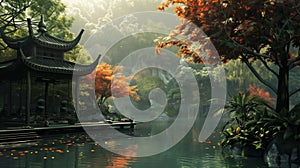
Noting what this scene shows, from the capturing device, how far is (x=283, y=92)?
544 inches

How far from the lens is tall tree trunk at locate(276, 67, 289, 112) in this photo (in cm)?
1367

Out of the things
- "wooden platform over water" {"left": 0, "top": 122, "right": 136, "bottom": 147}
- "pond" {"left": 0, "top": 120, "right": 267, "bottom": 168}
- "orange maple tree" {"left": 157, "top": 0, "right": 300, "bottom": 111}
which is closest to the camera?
"pond" {"left": 0, "top": 120, "right": 267, "bottom": 168}

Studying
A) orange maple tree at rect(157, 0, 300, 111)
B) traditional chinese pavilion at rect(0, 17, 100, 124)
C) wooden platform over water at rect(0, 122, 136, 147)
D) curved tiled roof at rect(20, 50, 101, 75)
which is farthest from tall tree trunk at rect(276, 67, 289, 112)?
curved tiled roof at rect(20, 50, 101, 75)

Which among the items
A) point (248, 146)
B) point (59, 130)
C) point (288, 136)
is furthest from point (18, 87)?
point (288, 136)

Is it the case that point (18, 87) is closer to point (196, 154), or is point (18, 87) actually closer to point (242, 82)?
point (196, 154)

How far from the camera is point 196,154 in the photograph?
1357cm

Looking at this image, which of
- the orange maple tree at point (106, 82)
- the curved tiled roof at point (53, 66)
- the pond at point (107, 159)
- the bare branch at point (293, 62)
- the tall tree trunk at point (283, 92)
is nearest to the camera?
the pond at point (107, 159)

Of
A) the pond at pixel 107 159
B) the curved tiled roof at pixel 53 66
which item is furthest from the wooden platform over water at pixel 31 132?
the curved tiled roof at pixel 53 66

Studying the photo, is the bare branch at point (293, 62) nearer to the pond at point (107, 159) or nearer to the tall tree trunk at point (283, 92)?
the tall tree trunk at point (283, 92)

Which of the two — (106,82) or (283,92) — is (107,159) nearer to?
(283,92)

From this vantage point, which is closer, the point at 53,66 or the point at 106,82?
the point at 53,66

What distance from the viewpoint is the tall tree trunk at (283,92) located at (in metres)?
13.7

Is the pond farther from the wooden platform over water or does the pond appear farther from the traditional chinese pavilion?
the traditional chinese pavilion

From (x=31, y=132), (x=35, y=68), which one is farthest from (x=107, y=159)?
(x=35, y=68)
